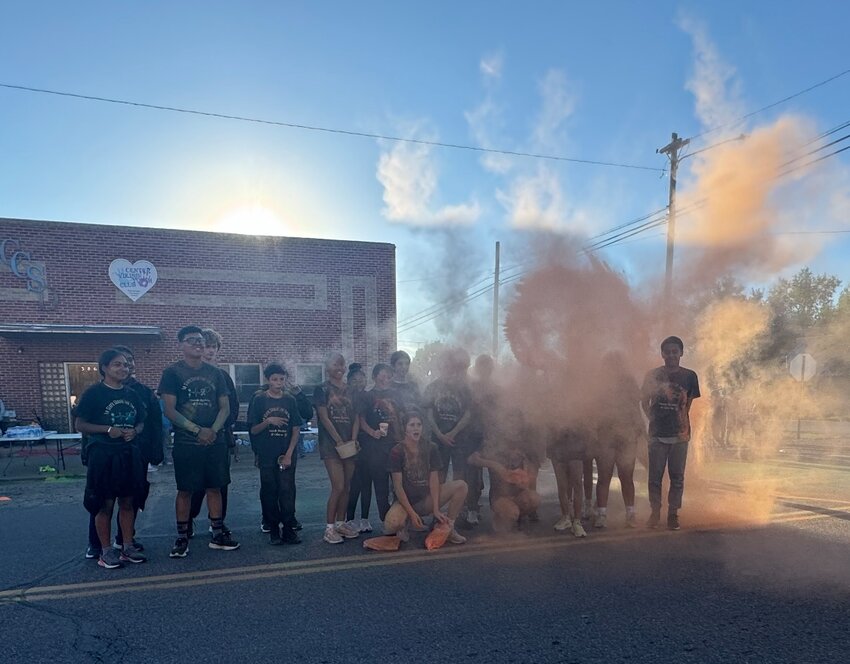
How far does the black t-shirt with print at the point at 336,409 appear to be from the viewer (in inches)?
194

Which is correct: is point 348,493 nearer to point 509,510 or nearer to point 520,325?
point 509,510

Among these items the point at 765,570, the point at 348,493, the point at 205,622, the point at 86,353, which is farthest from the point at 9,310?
the point at 765,570

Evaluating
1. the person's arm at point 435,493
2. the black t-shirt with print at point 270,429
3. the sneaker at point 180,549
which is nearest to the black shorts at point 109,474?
the sneaker at point 180,549

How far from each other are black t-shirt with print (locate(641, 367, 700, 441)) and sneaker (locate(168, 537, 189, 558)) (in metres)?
4.31

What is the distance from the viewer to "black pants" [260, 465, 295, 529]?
4758 millimetres

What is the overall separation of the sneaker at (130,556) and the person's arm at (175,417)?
1.04 metres

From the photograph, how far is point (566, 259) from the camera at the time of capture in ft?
19.6

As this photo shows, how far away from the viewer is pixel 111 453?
14.0ft

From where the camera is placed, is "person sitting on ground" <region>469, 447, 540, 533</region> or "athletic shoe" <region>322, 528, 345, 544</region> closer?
"athletic shoe" <region>322, 528, 345, 544</region>

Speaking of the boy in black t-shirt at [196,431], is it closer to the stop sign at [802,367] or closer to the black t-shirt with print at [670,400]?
the black t-shirt with print at [670,400]

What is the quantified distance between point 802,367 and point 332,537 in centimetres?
757

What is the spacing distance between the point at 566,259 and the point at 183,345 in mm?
4009

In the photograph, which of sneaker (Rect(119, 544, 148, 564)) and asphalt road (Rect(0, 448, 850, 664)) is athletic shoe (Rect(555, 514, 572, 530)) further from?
sneaker (Rect(119, 544, 148, 564))

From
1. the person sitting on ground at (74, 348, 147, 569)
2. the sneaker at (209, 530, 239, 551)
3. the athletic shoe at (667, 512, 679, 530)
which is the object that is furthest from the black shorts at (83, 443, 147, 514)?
the athletic shoe at (667, 512, 679, 530)
